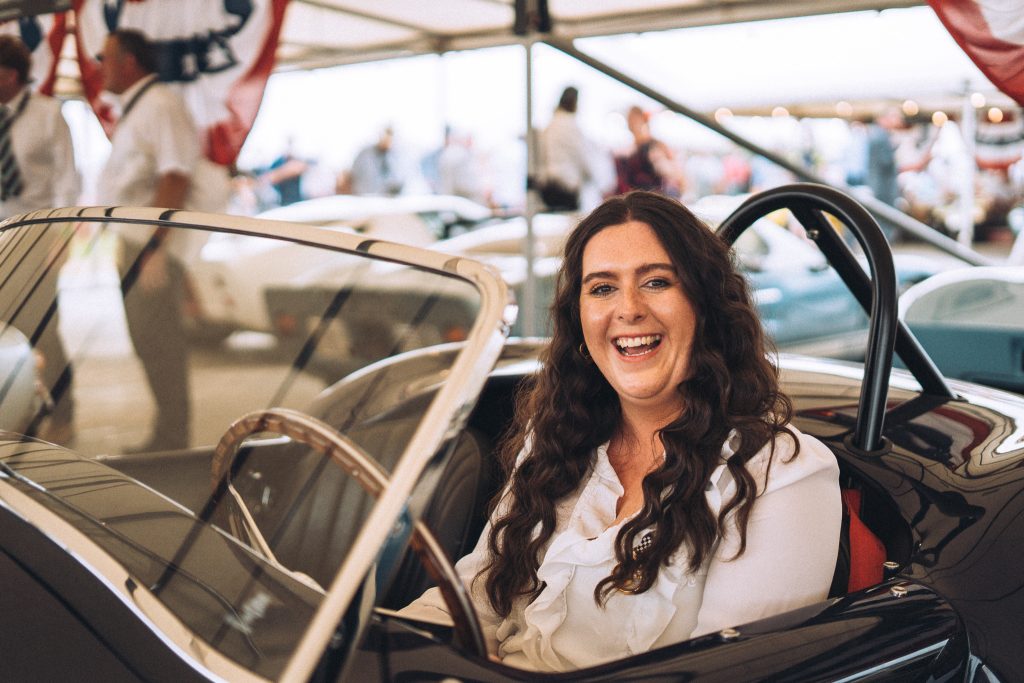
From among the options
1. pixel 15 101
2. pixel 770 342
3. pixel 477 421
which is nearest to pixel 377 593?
pixel 770 342

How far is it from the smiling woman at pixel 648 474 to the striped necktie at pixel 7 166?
147 inches

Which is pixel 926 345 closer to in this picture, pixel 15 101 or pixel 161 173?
pixel 161 173

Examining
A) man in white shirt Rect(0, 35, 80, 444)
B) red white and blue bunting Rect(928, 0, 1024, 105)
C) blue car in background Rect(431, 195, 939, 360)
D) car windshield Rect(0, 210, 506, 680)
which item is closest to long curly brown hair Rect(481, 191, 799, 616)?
car windshield Rect(0, 210, 506, 680)

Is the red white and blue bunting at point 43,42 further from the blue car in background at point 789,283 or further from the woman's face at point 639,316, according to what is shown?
the woman's face at point 639,316

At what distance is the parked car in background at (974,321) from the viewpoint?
360 centimetres

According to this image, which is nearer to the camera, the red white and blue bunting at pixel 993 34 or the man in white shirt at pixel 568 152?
the red white and blue bunting at pixel 993 34

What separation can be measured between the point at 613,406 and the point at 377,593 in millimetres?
929

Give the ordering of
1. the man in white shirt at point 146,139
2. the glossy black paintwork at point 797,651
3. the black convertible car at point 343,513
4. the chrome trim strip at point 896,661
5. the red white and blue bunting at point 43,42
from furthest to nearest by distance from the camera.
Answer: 1. the red white and blue bunting at point 43,42
2. the man in white shirt at point 146,139
3. the chrome trim strip at point 896,661
4. the glossy black paintwork at point 797,651
5. the black convertible car at point 343,513

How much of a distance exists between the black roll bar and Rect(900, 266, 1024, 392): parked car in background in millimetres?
1729

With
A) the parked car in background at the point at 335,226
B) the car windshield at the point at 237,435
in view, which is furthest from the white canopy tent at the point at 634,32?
the car windshield at the point at 237,435

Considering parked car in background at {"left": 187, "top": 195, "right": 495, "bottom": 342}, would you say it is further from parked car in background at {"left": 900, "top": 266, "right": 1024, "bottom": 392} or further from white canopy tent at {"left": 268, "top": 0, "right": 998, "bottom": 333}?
parked car in background at {"left": 900, "top": 266, "right": 1024, "bottom": 392}

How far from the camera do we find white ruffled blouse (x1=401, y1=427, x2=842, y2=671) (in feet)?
4.56

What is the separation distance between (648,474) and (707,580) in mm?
184

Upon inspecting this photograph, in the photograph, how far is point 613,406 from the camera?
1780mm
